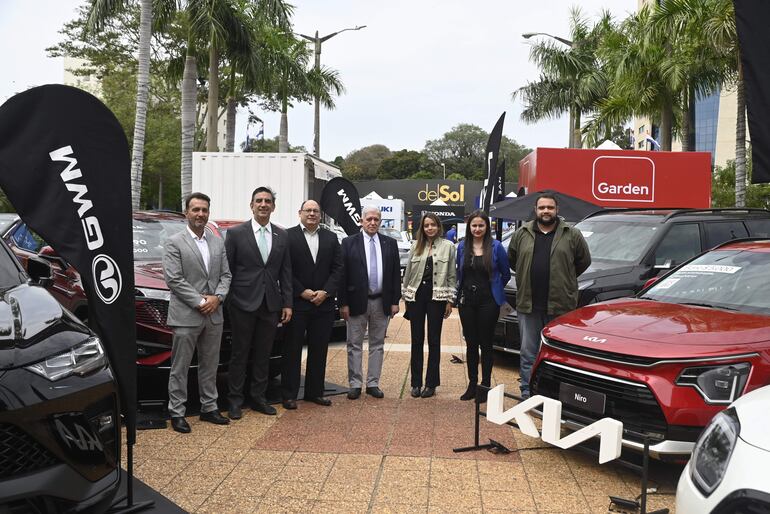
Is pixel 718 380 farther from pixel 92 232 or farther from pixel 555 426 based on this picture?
Answer: pixel 92 232

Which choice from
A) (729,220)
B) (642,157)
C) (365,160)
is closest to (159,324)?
(729,220)

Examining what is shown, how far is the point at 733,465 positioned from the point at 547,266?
3639mm

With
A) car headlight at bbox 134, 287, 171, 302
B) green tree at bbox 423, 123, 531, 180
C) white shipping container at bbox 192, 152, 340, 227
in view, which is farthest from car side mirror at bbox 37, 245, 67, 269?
green tree at bbox 423, 123, 531, 180

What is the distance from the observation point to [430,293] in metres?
6.66

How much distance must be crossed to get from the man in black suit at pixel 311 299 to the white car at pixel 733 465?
3971 millimetres

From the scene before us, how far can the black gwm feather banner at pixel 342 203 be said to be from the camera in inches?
402

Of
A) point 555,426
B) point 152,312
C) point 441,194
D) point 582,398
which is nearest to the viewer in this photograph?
point 555,426

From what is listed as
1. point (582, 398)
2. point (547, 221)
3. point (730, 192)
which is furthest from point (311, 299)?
point (730, 192)

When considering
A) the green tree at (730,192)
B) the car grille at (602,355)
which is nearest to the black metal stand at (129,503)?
the car grille at (602,355)

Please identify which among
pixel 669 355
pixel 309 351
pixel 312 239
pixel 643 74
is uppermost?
pixel 643 74

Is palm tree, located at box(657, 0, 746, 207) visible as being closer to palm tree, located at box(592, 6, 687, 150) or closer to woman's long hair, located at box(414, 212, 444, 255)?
palm tree, located at box(592, 6, 687, 150)

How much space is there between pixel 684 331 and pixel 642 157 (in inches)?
370

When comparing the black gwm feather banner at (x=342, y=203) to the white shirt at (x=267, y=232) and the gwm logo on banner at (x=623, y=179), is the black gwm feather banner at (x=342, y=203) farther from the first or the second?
the gwm logo on banner at (x=623, y=179)

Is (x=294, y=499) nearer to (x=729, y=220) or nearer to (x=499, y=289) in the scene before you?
(x=499, y=289)
